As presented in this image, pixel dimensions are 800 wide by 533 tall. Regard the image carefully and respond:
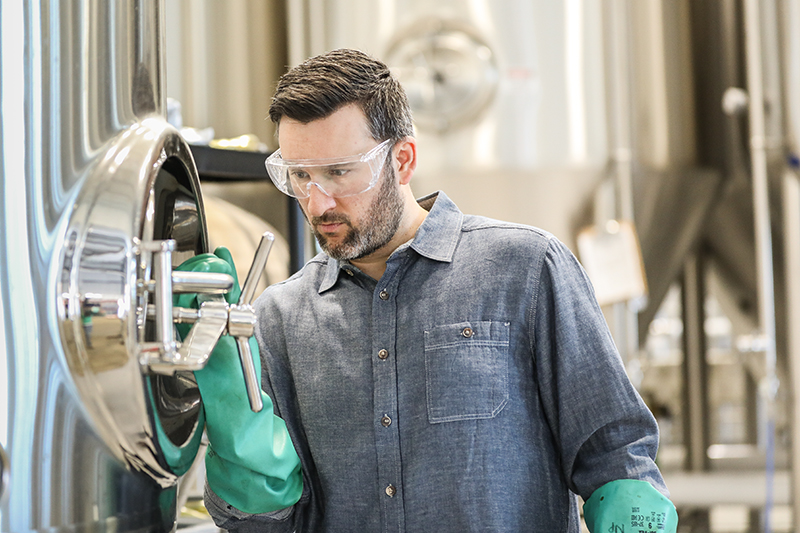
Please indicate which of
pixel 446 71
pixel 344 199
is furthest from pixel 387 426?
pixel 446 71

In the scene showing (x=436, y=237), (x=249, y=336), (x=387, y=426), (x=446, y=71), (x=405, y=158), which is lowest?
(x=387, y=426)

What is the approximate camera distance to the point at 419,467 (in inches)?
50.8

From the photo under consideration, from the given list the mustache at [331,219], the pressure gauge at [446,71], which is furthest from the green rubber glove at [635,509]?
the pressure gauge at [446,71]

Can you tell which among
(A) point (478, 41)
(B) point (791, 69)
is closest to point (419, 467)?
(A) point (478, 41)

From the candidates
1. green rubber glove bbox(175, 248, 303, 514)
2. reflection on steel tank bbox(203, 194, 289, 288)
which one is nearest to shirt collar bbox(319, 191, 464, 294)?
green rubber glove bbox(175, 248, 303, 514)

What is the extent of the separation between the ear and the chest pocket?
0.25 m

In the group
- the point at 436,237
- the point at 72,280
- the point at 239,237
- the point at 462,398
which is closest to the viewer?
the point at 72,280

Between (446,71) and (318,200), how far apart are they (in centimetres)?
178

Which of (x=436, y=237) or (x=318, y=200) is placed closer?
(x=318, y=200)

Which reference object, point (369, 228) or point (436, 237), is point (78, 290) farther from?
point (436, 237)

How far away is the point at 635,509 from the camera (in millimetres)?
1211

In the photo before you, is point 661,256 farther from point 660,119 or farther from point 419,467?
point 419,467

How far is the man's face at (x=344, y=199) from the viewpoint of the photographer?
129cm

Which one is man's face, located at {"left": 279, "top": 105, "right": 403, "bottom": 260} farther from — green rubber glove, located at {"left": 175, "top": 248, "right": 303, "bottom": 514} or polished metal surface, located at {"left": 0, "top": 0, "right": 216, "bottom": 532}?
polished metal surface, located at {"left": 0, "top": 0, "right": 216, "bottom": 532}
